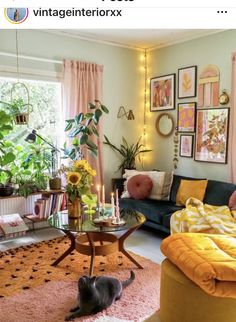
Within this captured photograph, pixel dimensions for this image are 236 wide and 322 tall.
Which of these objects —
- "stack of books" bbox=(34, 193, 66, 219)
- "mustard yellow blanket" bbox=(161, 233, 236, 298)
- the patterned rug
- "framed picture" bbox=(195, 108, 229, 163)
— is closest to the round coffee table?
the patterned rug

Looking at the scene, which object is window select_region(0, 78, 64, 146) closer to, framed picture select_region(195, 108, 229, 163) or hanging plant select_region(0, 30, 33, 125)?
hanging plant select_region(0, 30, 33, 125)

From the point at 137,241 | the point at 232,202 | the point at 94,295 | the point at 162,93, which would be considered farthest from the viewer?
the point at 162,93

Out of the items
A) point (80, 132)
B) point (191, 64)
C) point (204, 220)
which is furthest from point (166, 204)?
point (191, 64)

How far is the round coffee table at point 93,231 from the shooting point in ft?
8.40

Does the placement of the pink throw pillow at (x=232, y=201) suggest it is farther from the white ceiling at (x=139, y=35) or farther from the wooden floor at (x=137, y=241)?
the white ceiling at (x=139, y=35)

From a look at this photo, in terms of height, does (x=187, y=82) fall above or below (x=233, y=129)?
above

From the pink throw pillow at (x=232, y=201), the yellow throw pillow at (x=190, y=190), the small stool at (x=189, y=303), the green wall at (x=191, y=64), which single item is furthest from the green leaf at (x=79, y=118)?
the small stool at (x=189, y=303)

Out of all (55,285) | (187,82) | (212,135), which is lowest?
(55,285)

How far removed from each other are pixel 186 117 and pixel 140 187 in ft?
4.08

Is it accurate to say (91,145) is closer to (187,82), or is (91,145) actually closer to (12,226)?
(12,226)

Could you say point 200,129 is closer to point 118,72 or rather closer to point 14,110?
point 118,72

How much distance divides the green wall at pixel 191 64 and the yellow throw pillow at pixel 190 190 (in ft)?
1.34

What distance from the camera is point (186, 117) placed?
438 centimetres
